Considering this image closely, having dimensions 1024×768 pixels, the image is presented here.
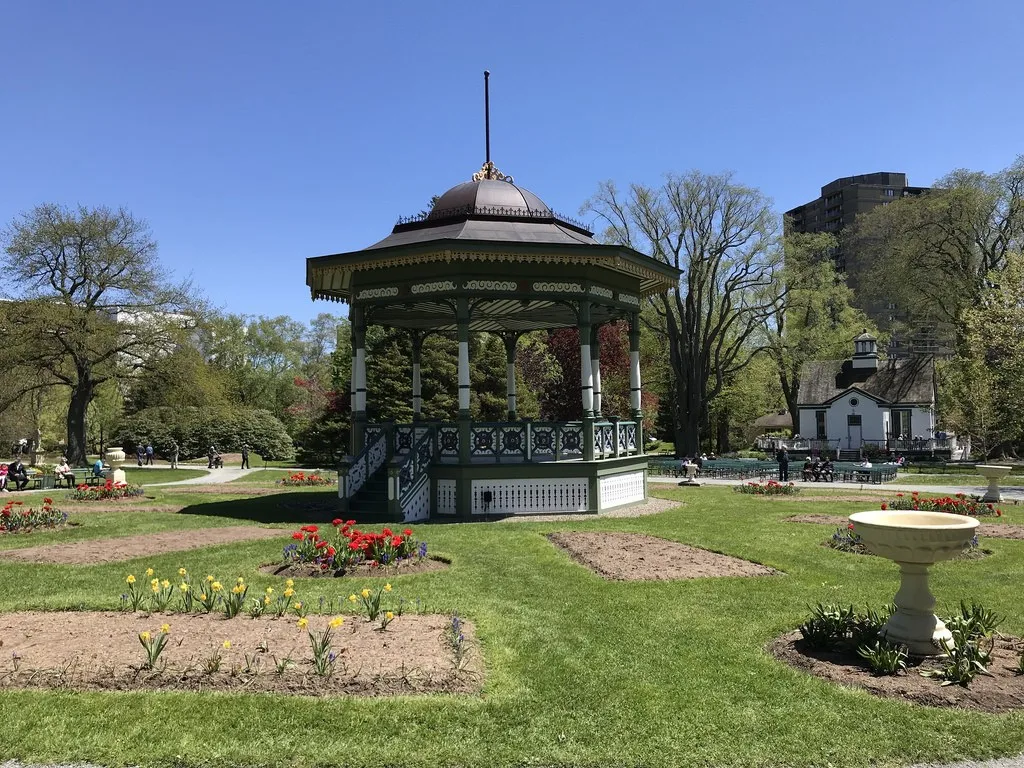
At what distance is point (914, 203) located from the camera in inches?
1843

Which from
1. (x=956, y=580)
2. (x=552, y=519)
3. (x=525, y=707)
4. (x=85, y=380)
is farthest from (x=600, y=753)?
(x=85, y=380)

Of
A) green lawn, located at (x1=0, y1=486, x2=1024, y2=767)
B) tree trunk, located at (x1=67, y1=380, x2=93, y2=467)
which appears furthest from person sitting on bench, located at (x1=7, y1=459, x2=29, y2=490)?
green lawn, located at (x1=0, y1=486, x2=1024, y2=767)

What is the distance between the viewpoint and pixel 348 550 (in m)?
10.2

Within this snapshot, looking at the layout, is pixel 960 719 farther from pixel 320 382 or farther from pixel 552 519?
pixel 320 382

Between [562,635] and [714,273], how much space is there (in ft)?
127

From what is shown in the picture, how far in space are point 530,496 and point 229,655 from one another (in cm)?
1086

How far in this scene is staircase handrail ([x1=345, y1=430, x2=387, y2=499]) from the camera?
16391 mm

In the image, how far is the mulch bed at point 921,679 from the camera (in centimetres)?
536

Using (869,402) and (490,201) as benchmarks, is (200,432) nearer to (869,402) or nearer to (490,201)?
(490,201)

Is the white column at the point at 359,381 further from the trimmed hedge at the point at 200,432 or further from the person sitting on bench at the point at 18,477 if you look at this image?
the trimmed hedge at the point at 200,432

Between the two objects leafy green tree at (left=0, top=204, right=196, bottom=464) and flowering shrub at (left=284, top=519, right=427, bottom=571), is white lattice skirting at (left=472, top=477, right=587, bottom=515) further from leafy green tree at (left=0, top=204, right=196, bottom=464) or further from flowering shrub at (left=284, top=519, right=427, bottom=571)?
leafy green tree at (left=0, top=204, right=196, bottom=464)

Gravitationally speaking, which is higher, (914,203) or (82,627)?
(914,203)

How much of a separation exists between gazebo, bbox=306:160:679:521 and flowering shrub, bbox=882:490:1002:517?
6350 mm

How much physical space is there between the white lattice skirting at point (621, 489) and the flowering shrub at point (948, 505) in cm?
607
